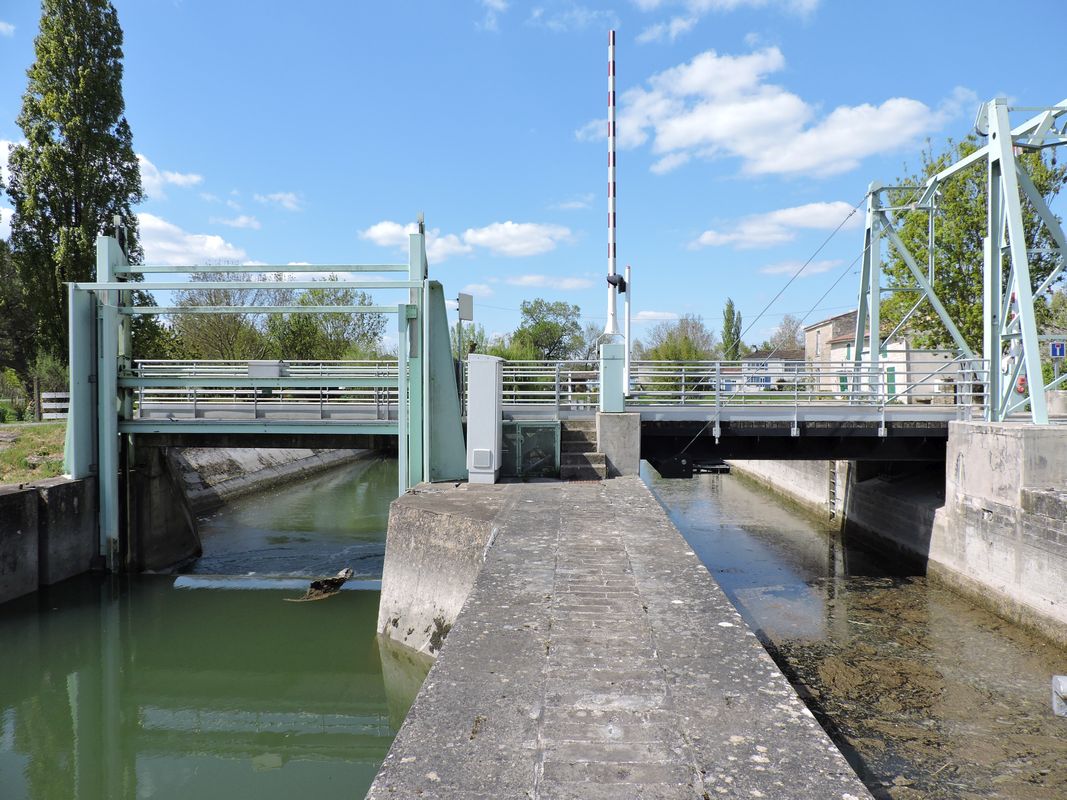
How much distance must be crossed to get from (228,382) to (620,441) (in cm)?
695

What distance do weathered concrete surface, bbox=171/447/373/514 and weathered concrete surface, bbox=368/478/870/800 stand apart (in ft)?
48.2

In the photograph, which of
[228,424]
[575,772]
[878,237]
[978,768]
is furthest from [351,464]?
[575,772]

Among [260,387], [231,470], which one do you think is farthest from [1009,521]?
[231,470]

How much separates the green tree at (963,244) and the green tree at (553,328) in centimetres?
4302

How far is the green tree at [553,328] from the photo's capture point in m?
65.4

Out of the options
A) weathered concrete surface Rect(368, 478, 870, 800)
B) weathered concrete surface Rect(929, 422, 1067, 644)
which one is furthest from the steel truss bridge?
weathered concrete surface Rect(368, 478, 870, 800)

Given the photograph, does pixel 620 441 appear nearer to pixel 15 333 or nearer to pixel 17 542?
pixel 17 542

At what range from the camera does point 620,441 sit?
1204 centimetres

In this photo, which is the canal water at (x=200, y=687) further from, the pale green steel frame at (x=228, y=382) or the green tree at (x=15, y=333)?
the green tree at (x=15, y=333)

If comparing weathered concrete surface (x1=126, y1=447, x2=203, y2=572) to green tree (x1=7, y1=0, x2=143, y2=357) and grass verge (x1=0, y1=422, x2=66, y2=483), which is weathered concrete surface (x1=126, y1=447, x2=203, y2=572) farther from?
green tree (x1=7, y1=0, x2=143, y2=357)

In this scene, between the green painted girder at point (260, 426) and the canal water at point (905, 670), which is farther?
the green painted girder at point (260, 426)

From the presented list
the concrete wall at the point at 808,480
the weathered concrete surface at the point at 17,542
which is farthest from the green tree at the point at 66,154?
the concrete wall at the point at 808,480

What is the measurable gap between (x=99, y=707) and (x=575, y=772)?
8220 mm

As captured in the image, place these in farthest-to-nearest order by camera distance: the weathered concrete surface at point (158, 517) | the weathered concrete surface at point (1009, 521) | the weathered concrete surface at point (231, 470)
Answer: the weathered concrete surface at point (231, 470), the weathered concrete surface at point (158, 517), the weathered concrete surface at point (1009, 521)
